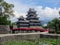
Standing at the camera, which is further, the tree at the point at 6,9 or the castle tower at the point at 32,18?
the castle tower at the point at 32,18

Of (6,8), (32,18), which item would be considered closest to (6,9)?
(6,8)

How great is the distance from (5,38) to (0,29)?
8330 millimetres

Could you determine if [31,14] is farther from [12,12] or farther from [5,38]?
[5,38]

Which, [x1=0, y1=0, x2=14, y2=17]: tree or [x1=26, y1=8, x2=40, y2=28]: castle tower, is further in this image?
[x1=26, y1=8, x2=40, y2=28]: castle tower

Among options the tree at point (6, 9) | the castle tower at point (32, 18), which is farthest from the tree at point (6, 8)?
the castle tower at point (32, 18)

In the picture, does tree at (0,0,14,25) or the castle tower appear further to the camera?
the castle tower

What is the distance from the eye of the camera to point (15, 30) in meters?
30.8

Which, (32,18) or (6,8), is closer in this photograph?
(6,8)

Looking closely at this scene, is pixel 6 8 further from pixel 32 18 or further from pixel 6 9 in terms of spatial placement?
A: pixel 32 18

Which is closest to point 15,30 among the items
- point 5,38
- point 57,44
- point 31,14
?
point 5,38

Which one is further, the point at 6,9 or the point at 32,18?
the point at 32,18

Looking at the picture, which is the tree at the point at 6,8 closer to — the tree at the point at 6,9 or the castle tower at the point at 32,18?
the tree at the point at 6,9

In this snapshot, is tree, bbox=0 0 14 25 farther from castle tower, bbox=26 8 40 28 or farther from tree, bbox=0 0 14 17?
castle tower, bbox=26 8 40 28

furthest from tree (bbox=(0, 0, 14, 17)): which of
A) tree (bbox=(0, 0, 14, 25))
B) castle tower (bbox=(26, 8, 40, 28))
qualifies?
castle tower (bbox=(26, 8, 40, 28))
